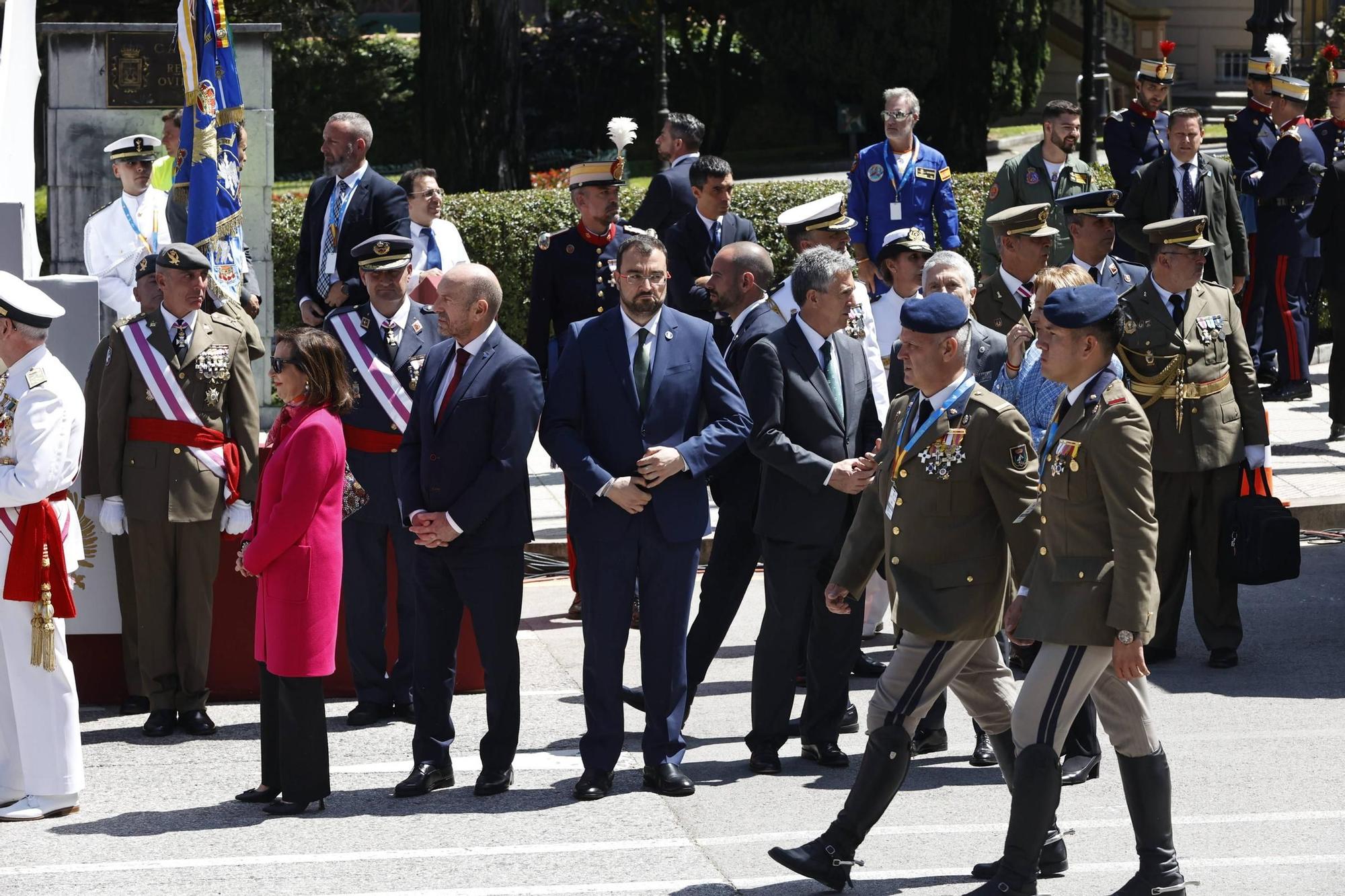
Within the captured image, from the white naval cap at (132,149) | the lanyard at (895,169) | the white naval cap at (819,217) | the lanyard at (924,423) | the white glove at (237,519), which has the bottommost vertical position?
the white glove at (237,519)

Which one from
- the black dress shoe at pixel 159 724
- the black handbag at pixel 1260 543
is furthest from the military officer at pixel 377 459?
the black handbag at pixel 1260 543

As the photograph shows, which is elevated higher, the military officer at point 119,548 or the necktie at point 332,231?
the necktie at point 332,231

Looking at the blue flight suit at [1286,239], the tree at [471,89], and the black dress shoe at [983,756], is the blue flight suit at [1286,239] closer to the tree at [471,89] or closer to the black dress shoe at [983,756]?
the black dress shoe at [983,756]

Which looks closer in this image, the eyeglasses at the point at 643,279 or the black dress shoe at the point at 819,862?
the black dress shoe at the point at 819,862

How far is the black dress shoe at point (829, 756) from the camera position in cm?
754

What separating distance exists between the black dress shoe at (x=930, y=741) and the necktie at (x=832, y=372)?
1334mm

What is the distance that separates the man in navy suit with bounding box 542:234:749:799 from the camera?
23.5ft

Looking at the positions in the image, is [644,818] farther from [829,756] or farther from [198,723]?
[198,723]

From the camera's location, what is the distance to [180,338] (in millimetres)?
8180

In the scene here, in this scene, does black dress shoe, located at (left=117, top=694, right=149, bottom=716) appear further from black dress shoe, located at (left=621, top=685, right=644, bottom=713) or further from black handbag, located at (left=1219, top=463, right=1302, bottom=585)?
black handbag, located at (left=1219, top=463, right=1302, bottom=585)

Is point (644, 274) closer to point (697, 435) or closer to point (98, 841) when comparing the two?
point (697, 435)

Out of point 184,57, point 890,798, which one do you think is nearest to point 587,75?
point 184,57

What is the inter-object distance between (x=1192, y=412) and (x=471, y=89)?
38.8 feet

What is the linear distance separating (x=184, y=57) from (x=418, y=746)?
16.7ft
